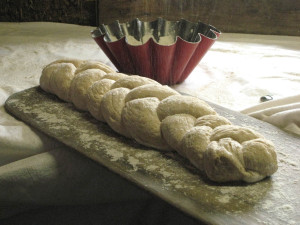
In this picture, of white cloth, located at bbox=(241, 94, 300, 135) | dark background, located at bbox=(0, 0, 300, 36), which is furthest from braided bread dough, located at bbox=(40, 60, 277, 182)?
dark background, located at bbox=(0, 0, 300, 36)

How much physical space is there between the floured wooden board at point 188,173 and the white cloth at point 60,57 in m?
0.08

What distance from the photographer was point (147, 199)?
1.05 metres

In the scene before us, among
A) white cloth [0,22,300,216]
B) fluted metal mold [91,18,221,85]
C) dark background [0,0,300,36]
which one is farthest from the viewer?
dark background [0,0,300,36]

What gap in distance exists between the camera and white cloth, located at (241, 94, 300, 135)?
1089 mm

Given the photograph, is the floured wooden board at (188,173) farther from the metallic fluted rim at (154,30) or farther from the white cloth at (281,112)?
the metallic fluted rim at (154,30)

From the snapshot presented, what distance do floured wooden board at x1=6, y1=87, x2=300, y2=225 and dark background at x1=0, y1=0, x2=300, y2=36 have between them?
1.59m

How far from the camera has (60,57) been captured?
1957 millimetres

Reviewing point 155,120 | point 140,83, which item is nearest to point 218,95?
point 140,83

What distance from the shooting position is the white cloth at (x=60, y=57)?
1042mm

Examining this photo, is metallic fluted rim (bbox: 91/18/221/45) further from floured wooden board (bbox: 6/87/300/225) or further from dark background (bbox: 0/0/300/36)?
dark background (bbox: 0/0/300/36)

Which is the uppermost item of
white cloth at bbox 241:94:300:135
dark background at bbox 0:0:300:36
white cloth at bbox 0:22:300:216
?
dark background at bbox 0:0:300:36

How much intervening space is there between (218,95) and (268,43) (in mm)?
1007

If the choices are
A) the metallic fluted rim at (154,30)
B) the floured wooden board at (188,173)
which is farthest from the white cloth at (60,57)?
the metallic fluted rim at (154,30)

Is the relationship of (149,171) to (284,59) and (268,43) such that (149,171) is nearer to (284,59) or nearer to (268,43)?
(284,59)
